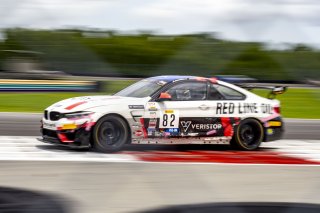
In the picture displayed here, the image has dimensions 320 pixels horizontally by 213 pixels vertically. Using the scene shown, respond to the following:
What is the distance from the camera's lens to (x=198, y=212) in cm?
98

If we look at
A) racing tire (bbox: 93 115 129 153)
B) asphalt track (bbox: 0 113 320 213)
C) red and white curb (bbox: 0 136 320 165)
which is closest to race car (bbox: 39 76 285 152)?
racing tire (bbox: 93 115 129 153)

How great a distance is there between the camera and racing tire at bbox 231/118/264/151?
752 cm

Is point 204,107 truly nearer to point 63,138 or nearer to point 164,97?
point 164,97

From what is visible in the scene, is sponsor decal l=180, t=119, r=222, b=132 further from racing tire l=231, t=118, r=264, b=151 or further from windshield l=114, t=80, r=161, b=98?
windshield l=114, t=80, r=161, b=98

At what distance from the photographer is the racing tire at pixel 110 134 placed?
6746 millimetres

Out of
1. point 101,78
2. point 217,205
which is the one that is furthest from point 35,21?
point 217,205

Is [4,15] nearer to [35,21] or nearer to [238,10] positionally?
[35,21]

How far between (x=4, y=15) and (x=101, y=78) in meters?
0.21

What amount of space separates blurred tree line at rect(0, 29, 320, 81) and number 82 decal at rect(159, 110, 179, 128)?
5.94 m

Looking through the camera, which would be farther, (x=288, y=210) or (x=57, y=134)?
(x=57, y=134)

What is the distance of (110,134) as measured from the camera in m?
6.99

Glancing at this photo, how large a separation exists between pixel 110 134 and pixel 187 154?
1034mm

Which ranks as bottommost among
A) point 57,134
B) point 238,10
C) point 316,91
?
point 57,134

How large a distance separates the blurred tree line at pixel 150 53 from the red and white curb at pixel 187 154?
423 cm
